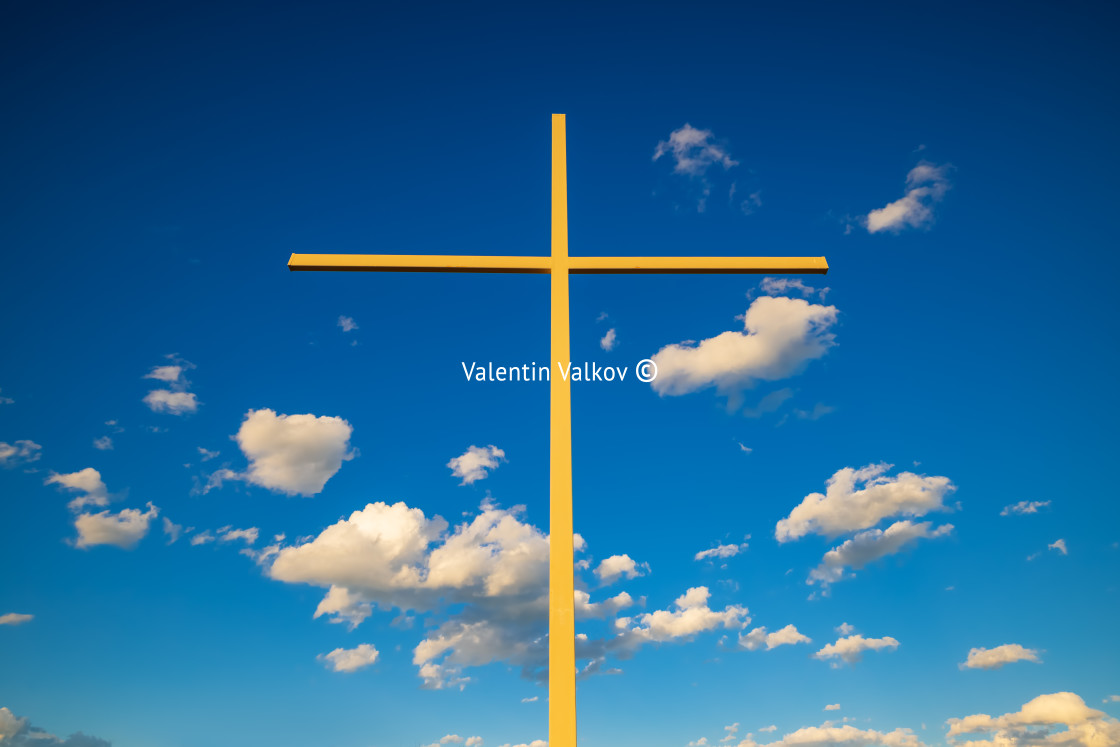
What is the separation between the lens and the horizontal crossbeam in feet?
22.0

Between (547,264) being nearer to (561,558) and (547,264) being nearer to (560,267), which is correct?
(560,267)

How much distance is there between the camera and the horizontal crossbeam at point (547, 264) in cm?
670

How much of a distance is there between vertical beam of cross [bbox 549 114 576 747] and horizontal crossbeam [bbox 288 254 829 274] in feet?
1.46

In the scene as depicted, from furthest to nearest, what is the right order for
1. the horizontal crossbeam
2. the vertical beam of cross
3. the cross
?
the horizontal crossbeam
the cross
the vertical beam of cross

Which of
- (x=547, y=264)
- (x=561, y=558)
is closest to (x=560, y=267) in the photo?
(x=547, y=264)

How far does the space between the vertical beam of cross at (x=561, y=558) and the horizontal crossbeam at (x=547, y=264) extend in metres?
0.44

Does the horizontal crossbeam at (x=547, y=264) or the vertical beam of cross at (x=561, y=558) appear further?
the horizontal crossbeam at (x=547, y=264)

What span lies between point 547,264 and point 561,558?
2558 millimetres

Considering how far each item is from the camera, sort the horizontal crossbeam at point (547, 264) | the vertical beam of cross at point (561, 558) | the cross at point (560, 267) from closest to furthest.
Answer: the vertical beam of cross at point (561, 558) < the cross at point (560, 267) < the horizontal crossbeam at point (547, 264)

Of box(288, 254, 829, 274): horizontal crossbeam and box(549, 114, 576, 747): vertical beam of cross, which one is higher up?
box(288, 254, 829, 274): horizontal crossbeam

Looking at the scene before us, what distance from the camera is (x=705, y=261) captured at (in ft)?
22.8

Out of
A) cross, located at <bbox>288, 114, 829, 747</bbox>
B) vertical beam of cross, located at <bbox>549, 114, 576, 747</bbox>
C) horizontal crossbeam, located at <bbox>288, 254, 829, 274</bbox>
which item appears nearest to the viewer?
vertical beam of cross, located at <bbox>549, 114, 576, 747</bbox>

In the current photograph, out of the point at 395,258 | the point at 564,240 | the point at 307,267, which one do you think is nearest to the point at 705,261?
the point at 564,240

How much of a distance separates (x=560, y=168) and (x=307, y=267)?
7.71 ft
